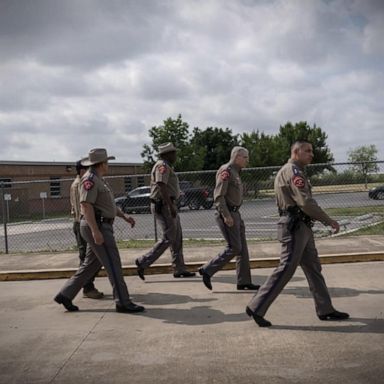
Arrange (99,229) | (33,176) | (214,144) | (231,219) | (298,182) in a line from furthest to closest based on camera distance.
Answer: (214,144)
(33,176)
(231,219)
(99,229)
(298,182)

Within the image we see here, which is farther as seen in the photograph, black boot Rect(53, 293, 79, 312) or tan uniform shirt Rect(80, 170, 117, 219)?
black boot Rect(53, 293, 79, 312)

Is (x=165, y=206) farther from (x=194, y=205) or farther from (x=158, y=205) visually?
(x=194, y=205)

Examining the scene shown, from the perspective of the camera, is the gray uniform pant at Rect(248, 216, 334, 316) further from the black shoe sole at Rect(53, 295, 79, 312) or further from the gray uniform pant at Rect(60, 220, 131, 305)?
the black shoe sole at Rect(53, 295, 79, 312)

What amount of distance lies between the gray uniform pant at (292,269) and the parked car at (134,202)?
8969mm

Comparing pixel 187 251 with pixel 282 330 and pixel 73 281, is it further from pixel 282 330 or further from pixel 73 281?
pixel 282 330

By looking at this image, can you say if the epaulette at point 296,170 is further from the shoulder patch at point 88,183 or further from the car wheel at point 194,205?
the car wheel at point 194,205

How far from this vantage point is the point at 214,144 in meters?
46.3

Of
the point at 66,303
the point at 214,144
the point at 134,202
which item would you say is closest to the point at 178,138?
the point at 214,144

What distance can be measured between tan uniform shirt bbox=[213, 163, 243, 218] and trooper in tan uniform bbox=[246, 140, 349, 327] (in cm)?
154

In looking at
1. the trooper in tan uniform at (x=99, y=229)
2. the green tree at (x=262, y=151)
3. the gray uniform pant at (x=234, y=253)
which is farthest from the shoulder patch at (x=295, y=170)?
the green tree at (x=262, y=151)

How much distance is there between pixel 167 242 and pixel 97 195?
2175mm

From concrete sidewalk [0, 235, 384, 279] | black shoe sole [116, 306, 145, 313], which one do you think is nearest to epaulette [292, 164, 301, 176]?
black shoe sole [116, 306, 145, 313]

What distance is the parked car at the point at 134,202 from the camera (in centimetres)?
1474

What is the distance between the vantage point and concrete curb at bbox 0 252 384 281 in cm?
890
